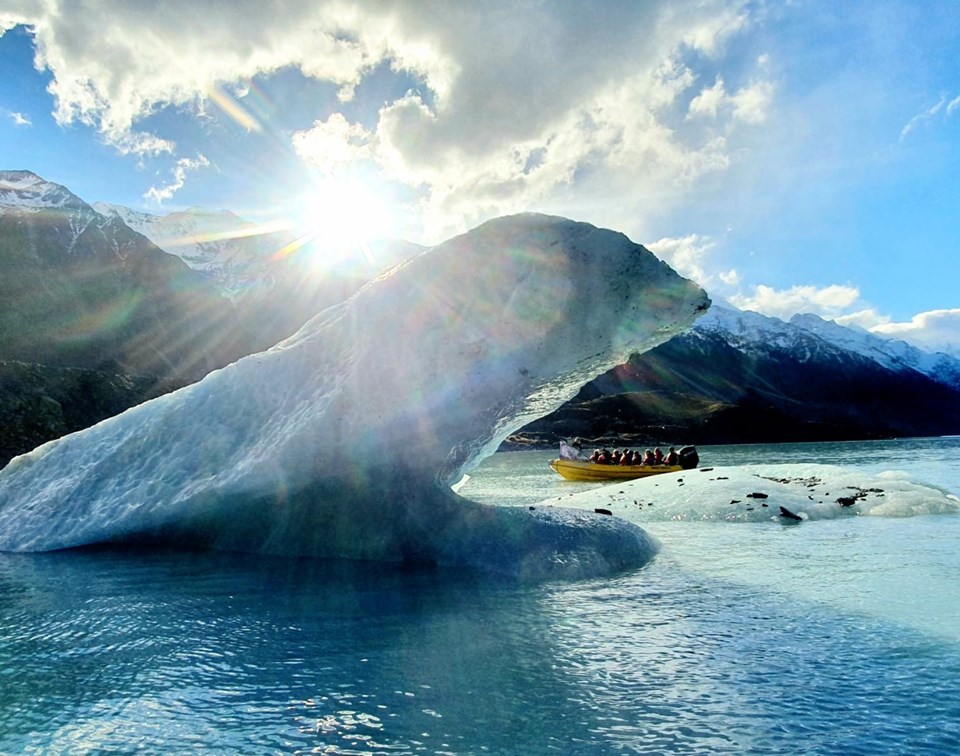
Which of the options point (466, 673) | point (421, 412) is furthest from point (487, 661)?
point (421, 412)

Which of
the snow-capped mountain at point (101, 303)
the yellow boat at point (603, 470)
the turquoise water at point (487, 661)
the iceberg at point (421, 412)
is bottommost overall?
the turquoise water at point (487, 661)

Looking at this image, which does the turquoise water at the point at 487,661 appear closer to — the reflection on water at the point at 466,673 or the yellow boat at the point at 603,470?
the reflection on water at the point at 466,673

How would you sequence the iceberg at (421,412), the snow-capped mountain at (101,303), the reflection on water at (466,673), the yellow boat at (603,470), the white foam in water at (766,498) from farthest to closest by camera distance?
the snow-capped mountain at (101,303), the yellow boat at (603,470), the white foam in water at (766,498), the iceberg at (421,412), the reflection on water at (466,673)

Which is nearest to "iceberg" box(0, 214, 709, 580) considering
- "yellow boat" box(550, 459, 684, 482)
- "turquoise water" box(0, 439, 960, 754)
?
"turquoise water" box(0, 439, 960, 754)

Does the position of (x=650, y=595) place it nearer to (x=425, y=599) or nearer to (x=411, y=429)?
(x=425, y=599)

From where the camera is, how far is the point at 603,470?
140 feet

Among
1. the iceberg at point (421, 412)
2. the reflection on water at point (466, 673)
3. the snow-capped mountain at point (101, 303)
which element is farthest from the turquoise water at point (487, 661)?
the snow-capped mountain at point (101, 303)

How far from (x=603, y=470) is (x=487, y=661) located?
124 ft

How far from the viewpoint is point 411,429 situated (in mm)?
11047

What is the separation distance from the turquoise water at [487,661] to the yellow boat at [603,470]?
28.7 meters

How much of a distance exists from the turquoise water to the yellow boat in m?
28.7

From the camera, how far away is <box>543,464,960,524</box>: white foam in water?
17.2 metres

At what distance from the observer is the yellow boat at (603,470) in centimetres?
3895

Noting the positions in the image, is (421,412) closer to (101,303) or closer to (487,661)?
(487,661)
